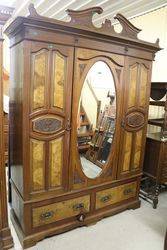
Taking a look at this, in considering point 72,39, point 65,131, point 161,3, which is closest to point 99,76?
point 72,39

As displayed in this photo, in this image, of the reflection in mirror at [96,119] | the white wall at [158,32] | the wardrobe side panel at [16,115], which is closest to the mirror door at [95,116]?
the reflection in mirror at [96,119]

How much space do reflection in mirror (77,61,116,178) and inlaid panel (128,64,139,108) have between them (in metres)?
0.19

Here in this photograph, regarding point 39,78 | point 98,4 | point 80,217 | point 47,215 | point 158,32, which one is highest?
point 98,4

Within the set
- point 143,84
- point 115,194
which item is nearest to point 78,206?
point 115,194

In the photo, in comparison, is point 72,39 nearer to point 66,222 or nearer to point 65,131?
point 65,131

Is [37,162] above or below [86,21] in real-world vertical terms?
below

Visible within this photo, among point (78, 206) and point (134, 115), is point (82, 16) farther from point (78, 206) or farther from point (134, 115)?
point (78, 206)

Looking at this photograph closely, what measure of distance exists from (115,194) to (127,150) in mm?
512

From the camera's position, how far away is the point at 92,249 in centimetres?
197

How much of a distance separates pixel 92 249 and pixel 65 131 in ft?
3.56

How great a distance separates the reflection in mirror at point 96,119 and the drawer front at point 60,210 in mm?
284

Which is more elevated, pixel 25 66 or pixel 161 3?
pixel 161 3

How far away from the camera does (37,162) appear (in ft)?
6.19

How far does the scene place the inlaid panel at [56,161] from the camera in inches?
76.2
